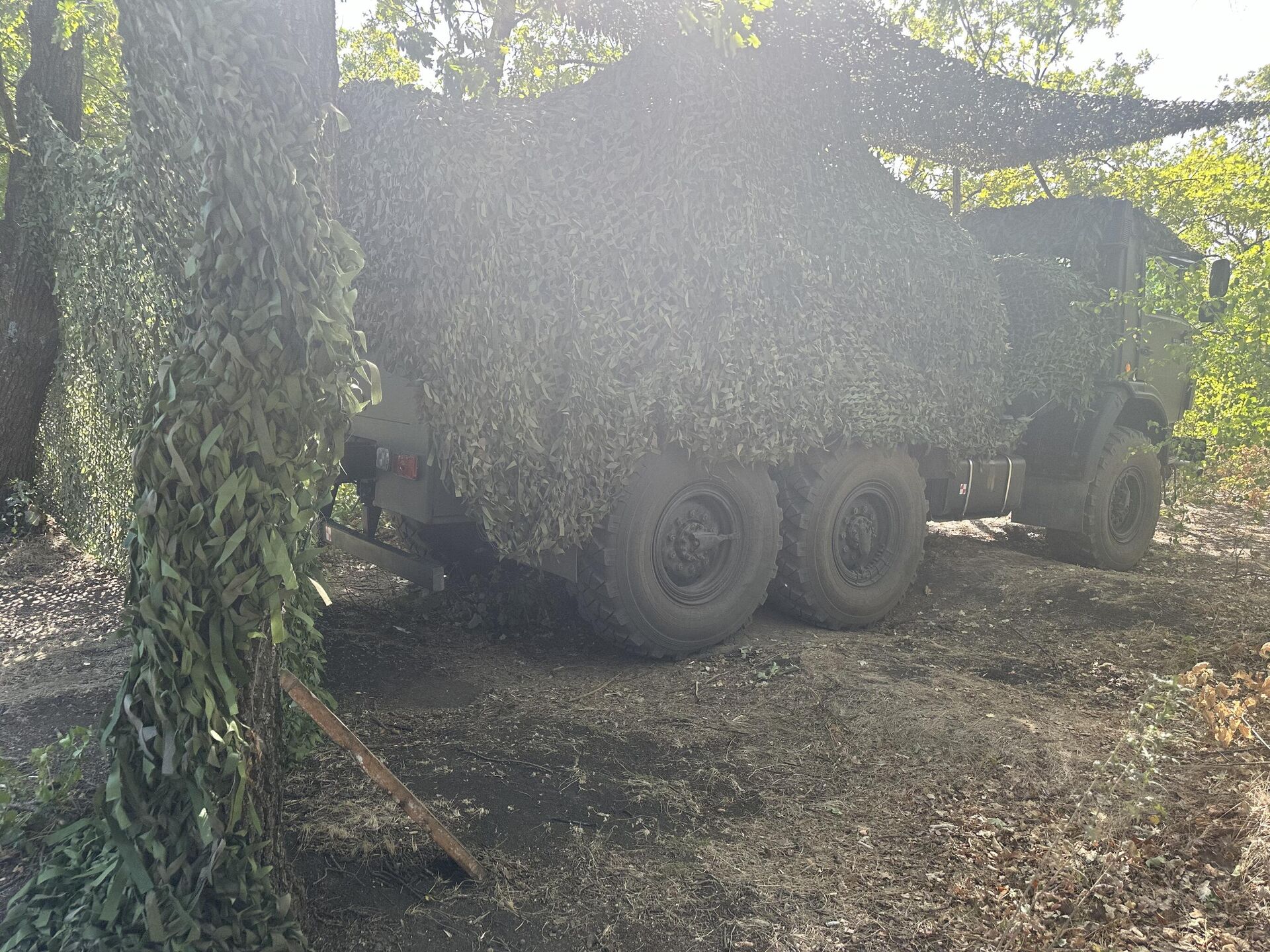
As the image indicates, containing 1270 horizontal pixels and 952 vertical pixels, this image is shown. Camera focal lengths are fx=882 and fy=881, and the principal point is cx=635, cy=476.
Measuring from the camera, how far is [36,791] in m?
3.06

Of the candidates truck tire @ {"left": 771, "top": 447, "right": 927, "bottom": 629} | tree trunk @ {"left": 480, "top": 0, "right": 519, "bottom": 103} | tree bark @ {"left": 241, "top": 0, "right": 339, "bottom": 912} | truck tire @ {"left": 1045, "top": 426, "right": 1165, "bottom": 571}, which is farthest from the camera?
tree trunk @ {"left": 480, "top": 0, "right": 519, "bottom": 103}

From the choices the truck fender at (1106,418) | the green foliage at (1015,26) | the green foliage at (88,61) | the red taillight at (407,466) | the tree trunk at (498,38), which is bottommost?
the red taillight at (407,466)

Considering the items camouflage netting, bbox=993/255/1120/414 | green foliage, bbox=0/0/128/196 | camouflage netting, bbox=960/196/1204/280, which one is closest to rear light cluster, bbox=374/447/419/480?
green foliage, bbox=0/0/128/196

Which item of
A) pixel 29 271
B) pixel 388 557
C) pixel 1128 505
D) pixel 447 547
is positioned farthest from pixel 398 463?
pixel 1128 505

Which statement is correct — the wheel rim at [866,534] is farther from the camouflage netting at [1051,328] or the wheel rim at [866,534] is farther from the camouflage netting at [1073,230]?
the camouflage netting at [1073,230]

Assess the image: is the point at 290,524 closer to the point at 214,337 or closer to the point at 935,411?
the point at 214,337

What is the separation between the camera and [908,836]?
10.5 feet

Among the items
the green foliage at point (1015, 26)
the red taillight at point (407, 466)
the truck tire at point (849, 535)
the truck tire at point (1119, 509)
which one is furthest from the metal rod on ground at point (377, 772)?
the green foliage at point (1015, 26)

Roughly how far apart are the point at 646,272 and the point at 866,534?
251 cm

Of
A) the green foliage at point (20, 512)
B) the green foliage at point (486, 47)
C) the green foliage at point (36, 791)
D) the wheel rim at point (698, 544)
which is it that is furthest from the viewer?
the green foliage at point (486, 47)

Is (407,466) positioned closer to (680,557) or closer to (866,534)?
(680,557)

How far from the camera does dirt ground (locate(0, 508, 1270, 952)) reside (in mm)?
2682

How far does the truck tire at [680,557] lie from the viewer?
4.81 m

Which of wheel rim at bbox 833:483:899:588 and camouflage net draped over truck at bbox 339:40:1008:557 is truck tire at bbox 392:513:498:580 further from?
wheel rim at bbox 833:483:899:588
